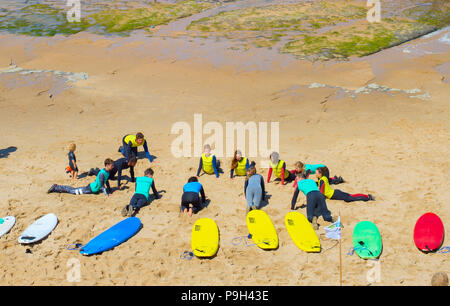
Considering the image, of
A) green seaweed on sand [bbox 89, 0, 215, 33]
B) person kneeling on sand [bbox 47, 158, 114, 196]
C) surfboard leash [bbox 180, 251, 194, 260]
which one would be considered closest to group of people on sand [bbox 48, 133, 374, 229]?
person kneeling on sand [bbox 47, 158, 114, 196]

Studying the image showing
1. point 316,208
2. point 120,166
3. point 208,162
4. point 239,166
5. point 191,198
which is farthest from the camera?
point 208,162

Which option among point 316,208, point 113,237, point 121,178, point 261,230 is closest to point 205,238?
point 261,230

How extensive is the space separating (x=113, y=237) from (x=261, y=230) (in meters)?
3.93

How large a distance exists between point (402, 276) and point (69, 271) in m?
7.69

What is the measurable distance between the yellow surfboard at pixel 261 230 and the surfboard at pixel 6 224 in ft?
21.8

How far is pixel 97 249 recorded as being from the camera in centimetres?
865

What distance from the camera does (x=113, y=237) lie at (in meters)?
9.04

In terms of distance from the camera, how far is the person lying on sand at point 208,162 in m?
12.8

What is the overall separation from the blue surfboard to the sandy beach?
180 mm

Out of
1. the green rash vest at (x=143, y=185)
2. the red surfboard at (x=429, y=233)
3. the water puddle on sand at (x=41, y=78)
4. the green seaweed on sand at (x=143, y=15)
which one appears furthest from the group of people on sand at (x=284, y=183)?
the green seaweed on sand at (x=143, y=15)

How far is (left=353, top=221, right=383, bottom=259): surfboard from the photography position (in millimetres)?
8398

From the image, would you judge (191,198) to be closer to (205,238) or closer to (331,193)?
(205,238)

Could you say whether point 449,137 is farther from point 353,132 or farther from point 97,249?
point 97,249
